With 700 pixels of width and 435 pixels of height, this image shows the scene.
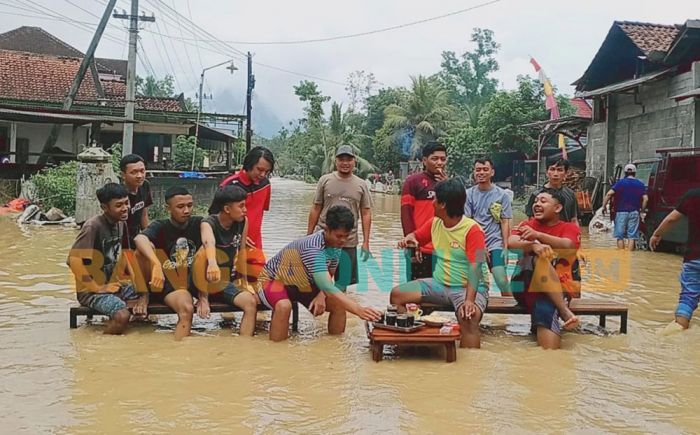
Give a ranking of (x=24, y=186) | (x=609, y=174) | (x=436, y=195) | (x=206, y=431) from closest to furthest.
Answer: (x=206, y=431)
(x=436, y=195)
(x=24, y=186)
(x=609, y=174)

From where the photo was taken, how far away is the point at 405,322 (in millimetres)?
5113

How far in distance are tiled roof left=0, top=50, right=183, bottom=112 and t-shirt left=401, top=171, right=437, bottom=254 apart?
73.2ft

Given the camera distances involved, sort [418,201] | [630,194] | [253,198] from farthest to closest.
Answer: [630,194] < [253,198] < [418,201]

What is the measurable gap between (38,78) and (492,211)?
27.0 m

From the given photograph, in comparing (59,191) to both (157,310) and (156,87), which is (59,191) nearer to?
(157,310)

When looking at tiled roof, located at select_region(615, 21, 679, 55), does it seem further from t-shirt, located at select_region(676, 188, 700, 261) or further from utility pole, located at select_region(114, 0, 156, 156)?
utility pole, located at select_region(114, 0, 156, 156)

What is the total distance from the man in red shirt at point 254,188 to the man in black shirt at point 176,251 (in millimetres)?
673

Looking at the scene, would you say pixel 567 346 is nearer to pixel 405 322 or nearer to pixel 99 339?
pixel 405 322

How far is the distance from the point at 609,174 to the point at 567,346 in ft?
52.2

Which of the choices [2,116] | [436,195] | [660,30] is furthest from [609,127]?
[2,116]

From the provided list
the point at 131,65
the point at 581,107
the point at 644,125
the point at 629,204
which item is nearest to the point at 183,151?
the point at 131,65

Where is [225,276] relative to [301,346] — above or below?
A: above

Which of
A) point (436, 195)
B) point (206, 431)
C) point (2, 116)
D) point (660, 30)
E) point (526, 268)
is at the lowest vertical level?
point (206, 431)

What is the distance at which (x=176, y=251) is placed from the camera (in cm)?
603
